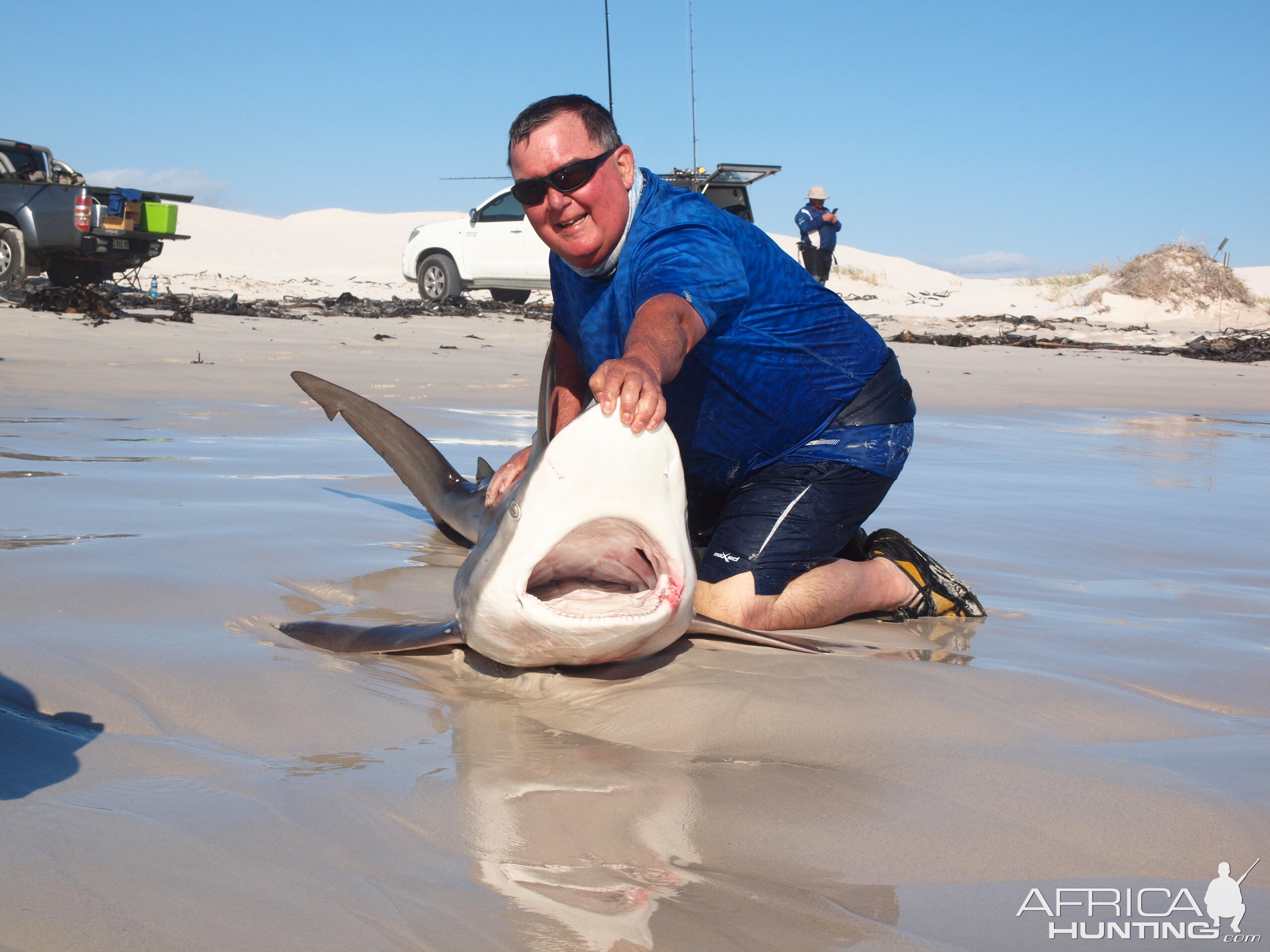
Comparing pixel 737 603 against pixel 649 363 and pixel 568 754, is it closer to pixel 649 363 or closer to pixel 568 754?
pixel 649 363

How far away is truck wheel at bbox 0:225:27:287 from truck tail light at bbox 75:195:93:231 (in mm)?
748

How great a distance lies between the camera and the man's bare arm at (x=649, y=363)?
189 centimetres

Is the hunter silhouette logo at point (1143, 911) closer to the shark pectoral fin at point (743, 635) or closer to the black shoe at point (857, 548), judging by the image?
the shark pectoral fin at point (743, 635)

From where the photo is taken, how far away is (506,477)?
126 inches

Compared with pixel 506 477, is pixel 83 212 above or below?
above

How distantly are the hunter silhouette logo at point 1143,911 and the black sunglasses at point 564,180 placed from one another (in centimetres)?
193

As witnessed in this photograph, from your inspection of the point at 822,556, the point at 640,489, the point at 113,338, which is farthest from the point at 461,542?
the point at 113,338

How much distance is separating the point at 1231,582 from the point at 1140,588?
34 cm

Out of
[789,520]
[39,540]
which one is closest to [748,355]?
[789,520]

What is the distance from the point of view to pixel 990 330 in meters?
18.0

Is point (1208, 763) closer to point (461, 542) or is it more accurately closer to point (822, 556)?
point (822, 556)

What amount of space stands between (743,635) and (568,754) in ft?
2.22

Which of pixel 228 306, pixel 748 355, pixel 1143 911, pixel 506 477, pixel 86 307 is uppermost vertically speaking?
pixel 228 306

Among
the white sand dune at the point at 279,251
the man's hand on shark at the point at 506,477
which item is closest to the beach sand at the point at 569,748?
A: the man's hand on shark at the point at 506,477
